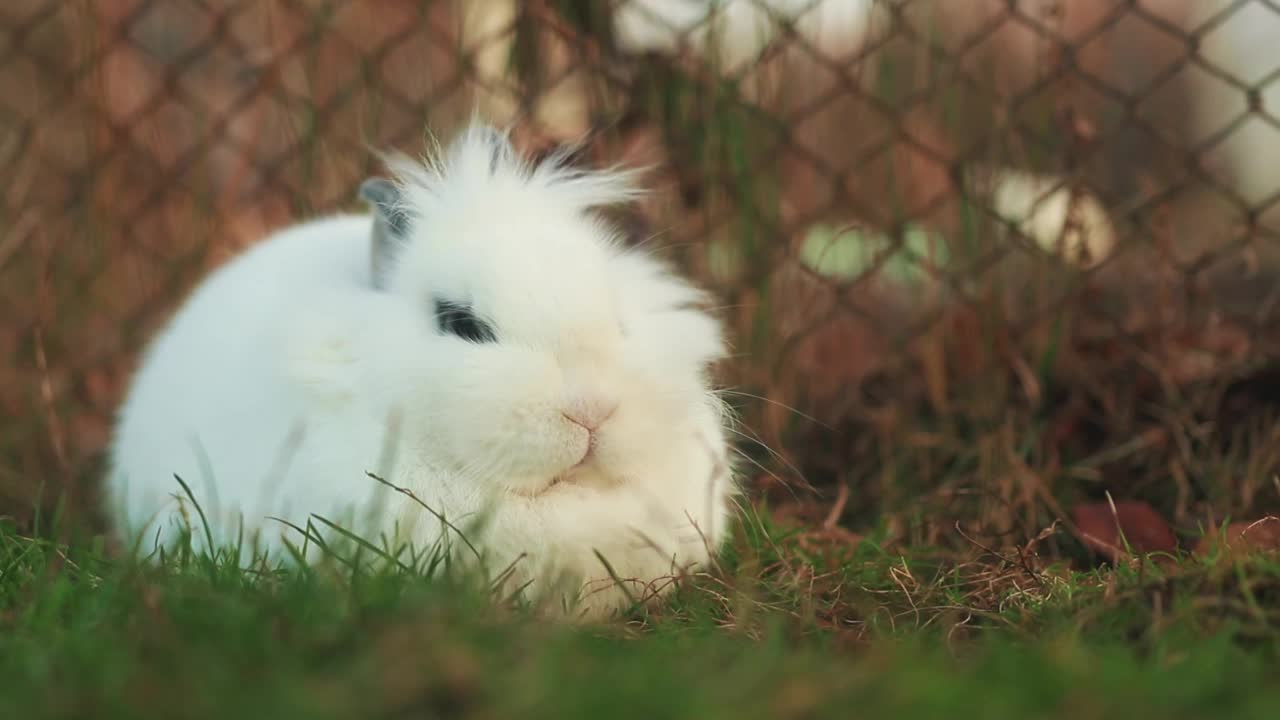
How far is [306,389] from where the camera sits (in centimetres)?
230

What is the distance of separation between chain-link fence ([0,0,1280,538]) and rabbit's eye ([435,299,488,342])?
831mm

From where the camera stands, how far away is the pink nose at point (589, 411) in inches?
83.1

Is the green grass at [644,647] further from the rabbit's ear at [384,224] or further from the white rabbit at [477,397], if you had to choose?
the rabbit's ear at [384,224]

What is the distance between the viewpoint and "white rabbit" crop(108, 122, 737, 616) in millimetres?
2141

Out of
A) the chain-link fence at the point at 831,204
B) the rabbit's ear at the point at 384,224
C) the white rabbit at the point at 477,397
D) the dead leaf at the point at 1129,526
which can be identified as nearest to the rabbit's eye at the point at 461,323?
the white rabbit at the point at 477,397

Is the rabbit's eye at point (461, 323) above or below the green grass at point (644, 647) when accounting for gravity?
above

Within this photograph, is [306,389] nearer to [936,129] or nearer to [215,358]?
[215,358]

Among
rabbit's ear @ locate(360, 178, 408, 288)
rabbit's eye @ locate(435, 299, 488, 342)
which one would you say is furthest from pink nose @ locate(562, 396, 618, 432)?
rabbit's ear @ locate(360, 178, 408, 288)

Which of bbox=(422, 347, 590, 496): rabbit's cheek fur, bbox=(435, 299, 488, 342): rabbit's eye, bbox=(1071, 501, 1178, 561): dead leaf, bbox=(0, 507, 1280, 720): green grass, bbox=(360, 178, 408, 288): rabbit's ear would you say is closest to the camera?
bbox=(0, 507, 1280, 720): green grass

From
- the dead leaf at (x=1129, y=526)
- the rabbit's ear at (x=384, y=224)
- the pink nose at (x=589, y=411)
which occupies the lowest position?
the dead leaf at (x=1129, y=526)

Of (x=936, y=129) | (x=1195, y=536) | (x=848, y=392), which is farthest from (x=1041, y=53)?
(x=1195, y=536)

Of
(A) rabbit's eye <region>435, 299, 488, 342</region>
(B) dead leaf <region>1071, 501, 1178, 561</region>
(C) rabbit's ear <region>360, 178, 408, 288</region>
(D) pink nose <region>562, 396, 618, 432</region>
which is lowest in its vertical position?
(B) dead leaf <region>1071, 501, 1178, 561</region>

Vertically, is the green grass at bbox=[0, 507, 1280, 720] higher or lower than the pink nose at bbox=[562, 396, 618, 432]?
lower

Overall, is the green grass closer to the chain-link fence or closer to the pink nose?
the pink nose
